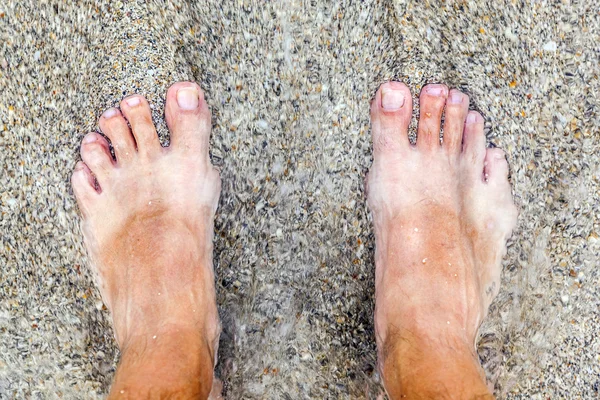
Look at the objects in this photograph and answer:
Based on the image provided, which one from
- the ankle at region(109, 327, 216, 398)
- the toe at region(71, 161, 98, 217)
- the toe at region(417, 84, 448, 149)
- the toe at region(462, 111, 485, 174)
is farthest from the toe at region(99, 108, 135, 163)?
the toe at region(462, 111, 485, 174)

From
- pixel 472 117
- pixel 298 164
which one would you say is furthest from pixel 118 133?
pixel 472 117

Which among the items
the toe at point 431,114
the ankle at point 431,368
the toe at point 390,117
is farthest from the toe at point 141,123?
the ankle at point 431,368

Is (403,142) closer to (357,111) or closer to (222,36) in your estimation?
(357,111)

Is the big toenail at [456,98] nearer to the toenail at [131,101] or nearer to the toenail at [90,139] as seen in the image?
the toenail at [131,101]

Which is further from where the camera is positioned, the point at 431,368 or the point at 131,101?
the point at 131,101

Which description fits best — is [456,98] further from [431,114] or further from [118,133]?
[118,133]
